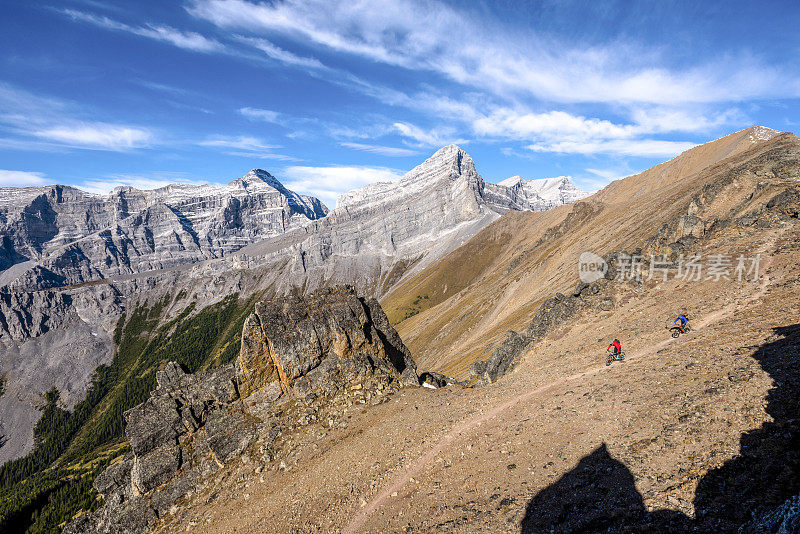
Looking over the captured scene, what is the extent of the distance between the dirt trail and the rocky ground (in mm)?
118

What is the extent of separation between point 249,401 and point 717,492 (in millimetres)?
31503

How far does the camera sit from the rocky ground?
13.5 m

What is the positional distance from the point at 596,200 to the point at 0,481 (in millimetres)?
Result: 366101

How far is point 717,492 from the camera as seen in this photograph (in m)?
12.4

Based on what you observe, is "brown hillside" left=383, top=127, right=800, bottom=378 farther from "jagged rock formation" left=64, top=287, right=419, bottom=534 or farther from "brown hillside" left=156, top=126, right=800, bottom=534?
"jagged rock formation" left=64, top=287, right=419, bottom=534

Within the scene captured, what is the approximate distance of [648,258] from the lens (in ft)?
155

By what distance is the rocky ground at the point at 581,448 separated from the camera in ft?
44.4

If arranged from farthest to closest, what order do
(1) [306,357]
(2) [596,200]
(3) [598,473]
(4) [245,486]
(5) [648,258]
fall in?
(2) [596,200]
(5) [648,258]
(1) [306,357]
(4) [245,486]
(3) [598,473]

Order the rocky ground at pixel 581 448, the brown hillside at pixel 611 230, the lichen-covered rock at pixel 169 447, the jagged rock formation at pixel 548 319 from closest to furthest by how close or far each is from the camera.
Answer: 1. the rocky ground at pixel 581 448
2. the lichen-covered rock at pixel 169 447
3. the jagged rock formation at pixel 548 319
4. the brown hillside at pixel 611 230

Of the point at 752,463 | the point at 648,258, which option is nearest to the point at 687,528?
the point at 752,463

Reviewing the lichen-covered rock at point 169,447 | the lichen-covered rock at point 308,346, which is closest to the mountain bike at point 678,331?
the lichen-covered rock at point 308,346

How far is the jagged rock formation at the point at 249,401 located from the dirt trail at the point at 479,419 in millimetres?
8935

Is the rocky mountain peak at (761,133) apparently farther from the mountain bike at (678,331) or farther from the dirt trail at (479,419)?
the mountain bike at (678,331)

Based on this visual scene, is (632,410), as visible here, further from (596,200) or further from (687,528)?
(596,200)
